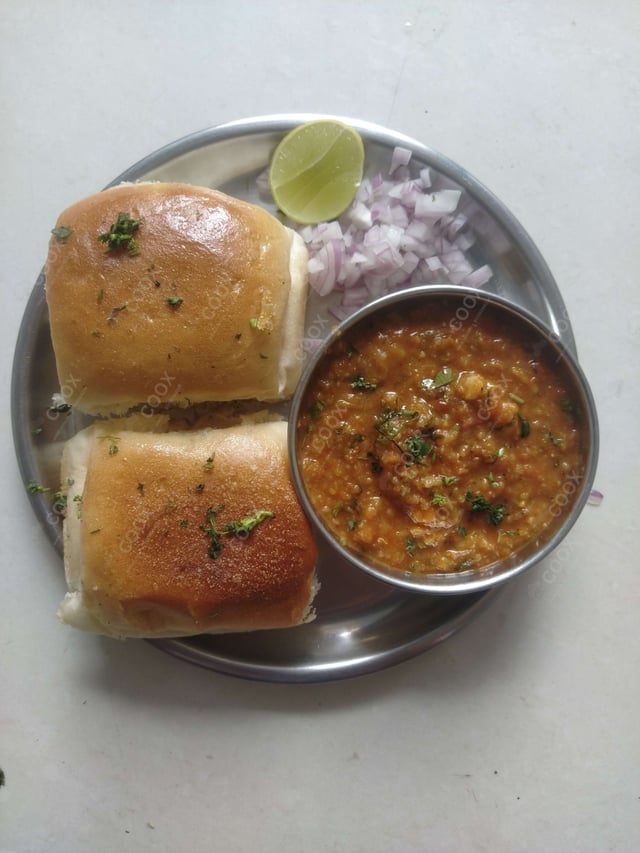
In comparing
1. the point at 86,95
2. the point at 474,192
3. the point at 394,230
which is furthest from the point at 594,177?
the point at 86,95

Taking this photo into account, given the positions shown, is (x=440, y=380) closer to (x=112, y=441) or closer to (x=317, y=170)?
(x=317, y=170)

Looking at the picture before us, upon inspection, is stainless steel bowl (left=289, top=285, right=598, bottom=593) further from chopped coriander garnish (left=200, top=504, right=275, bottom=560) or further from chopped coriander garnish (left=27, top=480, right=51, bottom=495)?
chopped coriander garnish (left=27, top=480, right=51, bottom=495)

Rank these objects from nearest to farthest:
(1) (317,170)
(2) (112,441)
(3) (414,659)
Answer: (2) (112,441), (1) (317,170), (3) (414,659)

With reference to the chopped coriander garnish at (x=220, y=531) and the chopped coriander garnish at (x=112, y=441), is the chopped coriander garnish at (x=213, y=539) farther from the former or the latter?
the chopped coriander garnish at (x=112, y=441)

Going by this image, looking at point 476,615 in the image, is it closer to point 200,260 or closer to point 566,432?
point 566,432

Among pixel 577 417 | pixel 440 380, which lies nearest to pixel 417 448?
pixel 440 380
